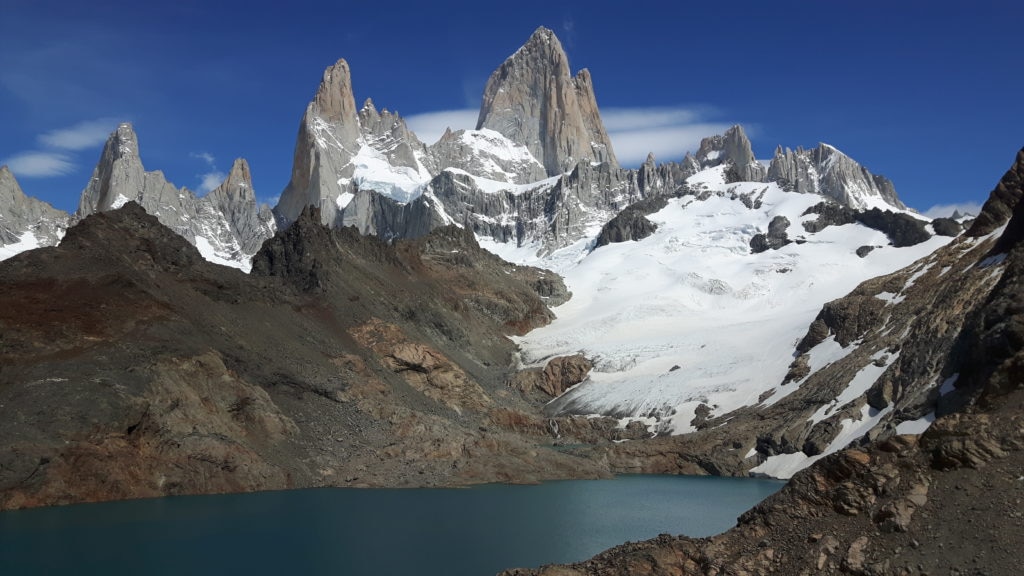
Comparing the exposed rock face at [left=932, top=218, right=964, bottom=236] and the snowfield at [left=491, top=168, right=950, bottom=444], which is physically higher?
the exposed rock face at [left=932, top=218, right=964, bottom=236]

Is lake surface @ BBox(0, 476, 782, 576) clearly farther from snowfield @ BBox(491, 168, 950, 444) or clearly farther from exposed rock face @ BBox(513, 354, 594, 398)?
exposed rock face @ BBox(513, 354, 594, 398)

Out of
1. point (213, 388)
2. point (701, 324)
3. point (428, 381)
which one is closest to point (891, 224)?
point (701, 324)

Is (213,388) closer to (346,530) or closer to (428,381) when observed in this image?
(346,530)

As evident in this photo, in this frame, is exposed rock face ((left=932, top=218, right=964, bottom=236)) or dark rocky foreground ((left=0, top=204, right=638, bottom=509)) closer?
dark rocky foreground ((left=0, top=204, right=638, bottom=509))

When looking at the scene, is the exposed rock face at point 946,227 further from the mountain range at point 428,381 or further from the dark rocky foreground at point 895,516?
the dark rocky foreground at point 895,516

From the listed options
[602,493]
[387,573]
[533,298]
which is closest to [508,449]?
[602,493]

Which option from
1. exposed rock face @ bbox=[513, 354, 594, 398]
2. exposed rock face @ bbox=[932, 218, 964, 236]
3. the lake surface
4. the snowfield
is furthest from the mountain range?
exposed rock face @ bbox=[932, 218, 964, 236]

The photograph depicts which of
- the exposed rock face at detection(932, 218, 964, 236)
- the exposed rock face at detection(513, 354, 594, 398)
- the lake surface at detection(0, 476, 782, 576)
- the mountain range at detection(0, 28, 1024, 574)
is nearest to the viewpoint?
the lake surface at detection(0, 476, 782, 576)
